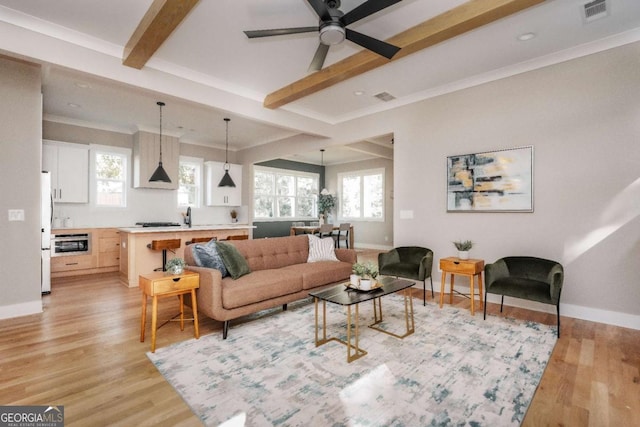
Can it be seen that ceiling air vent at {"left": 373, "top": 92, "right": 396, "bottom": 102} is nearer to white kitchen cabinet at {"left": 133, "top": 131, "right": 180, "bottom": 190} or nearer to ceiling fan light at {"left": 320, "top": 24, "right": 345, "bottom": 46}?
ceiling fan light at {"left": 320, "top": 24, "right": 345, "bottom": 46}

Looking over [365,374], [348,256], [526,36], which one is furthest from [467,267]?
[526,36]

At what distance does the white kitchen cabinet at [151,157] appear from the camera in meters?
6.57

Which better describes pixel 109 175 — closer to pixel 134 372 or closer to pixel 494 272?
pixel 134 372

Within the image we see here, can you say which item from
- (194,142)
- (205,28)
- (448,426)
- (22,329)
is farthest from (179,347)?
(194,142)

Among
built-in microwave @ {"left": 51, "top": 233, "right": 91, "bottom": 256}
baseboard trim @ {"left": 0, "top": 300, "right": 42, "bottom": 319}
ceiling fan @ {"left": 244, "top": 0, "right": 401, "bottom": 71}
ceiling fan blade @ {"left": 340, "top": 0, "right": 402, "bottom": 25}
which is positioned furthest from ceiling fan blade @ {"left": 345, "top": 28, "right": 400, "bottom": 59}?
Answer: built-in microwave @ {"left": 51, "top": 233, "right": 91, "bottom": 256}

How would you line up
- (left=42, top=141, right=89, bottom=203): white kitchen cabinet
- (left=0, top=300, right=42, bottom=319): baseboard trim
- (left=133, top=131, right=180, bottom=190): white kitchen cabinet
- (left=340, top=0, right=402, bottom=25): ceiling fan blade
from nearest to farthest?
(left=340, top=0, right=402, bottom=25): ceiling fan blade < (left=0, top=300, right=42, bottom=319): baseboard trim < (left=42, top=141, right=89, bottom=203): white kitchen cabinet < (left=133, top=131, right=180, bottom=190): white kitchen cabinet

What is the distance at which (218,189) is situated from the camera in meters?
8.09

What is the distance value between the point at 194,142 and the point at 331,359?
6.94 metres

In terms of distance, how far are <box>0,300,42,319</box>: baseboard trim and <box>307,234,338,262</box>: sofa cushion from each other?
3.29 metres

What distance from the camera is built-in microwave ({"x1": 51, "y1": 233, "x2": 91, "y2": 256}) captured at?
5.64 metres

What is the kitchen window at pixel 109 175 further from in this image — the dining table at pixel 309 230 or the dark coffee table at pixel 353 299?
the dark coffee table at pixel 353 299

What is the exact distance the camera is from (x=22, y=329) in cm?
317

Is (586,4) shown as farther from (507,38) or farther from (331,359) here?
(331,359)

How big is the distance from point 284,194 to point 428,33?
7.70 metres
